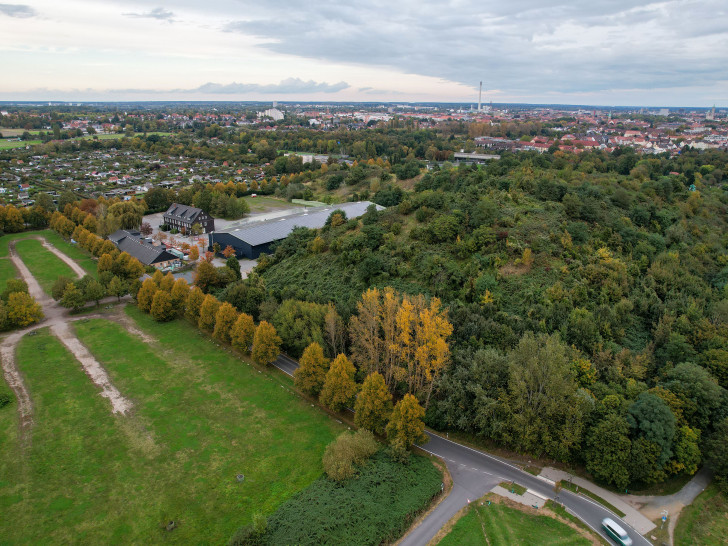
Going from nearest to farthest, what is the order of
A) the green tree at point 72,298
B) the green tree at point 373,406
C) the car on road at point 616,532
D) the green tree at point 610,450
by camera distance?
the car on road at point 616,532 < the green tree at point 610,450 < the green tree at point 373,406 < the green tree at point 72,298

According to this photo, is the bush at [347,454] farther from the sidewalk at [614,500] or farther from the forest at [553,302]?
the sidewalk at [614,500]

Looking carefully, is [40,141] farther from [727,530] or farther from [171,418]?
[727,530]

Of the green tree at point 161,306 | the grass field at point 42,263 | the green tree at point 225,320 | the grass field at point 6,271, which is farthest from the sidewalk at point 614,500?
the grass field at point 6,271

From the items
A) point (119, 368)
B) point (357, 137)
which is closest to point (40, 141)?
point (357, 137)

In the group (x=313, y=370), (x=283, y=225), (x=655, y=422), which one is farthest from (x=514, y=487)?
(x=283, y=225)

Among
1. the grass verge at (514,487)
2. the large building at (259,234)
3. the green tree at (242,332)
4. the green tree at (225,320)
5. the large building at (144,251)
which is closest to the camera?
the grass verge at (514,487)

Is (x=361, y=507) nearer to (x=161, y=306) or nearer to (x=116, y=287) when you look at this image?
(x=161, y=306)

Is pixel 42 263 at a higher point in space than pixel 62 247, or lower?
lower
